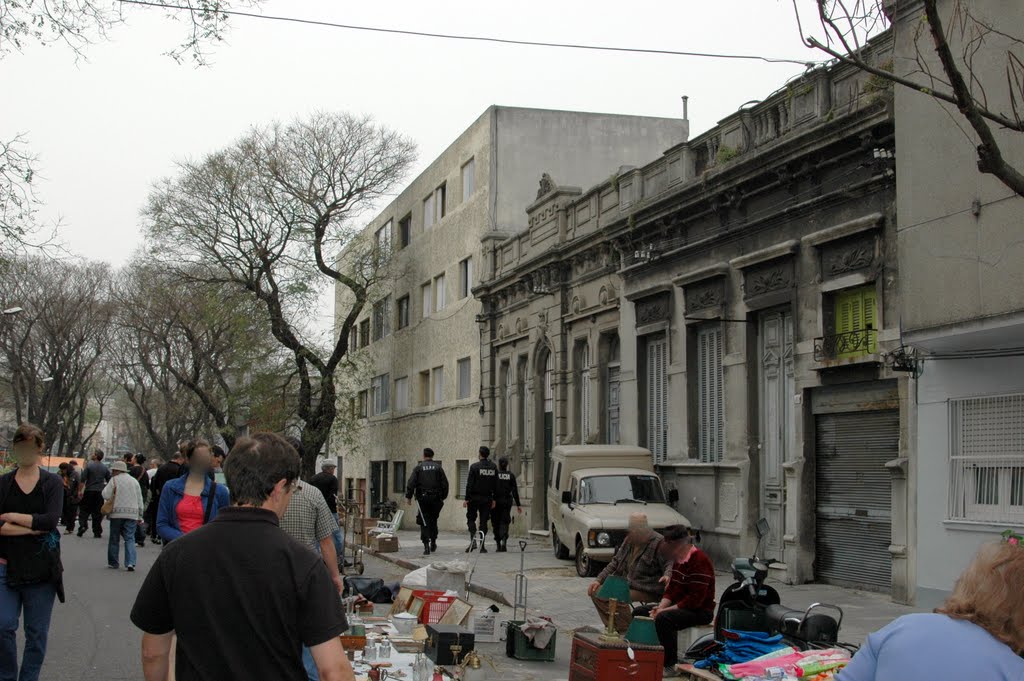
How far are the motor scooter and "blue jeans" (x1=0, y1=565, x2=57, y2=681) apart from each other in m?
5.27

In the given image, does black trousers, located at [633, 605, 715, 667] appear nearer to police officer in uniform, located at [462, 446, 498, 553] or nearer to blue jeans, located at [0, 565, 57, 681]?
blue jeans, located at [0, 565, 57, 681]

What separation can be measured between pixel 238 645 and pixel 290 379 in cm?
3942

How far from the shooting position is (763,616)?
32.9 feet

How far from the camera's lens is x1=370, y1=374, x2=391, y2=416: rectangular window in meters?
45.2

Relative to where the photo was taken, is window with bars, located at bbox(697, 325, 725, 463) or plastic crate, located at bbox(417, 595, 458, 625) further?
window with bars, located at bbox(697, 325, 725, 463)

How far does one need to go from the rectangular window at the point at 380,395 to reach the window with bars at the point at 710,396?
82.2 feet

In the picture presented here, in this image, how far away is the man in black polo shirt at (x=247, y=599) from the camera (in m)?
3.77

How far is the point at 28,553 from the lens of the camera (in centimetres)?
734

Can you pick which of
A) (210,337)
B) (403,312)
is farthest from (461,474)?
(210,337)

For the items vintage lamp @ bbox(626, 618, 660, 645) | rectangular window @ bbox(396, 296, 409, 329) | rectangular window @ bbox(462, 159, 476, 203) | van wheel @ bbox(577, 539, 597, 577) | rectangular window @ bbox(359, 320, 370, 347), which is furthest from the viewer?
rectangular window @ bbox(359, 320, 370, 347)

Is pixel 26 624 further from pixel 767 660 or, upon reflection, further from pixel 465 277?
pixel 465 277

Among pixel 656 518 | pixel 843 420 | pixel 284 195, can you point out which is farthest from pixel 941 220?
pixel 284 195

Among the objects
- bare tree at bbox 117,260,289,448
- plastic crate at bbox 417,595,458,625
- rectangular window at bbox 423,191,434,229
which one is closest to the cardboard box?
plastic crate at bbox 417,595,458,625

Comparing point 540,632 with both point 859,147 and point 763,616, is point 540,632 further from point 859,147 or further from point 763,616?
point 859,147
